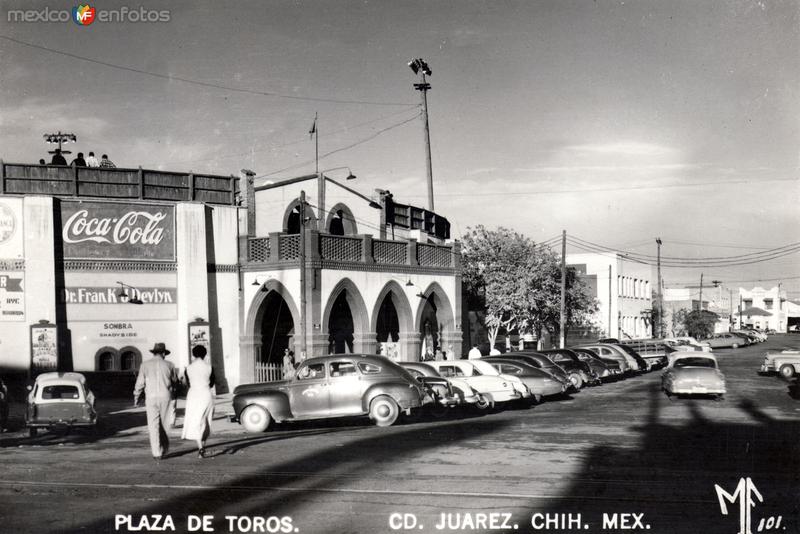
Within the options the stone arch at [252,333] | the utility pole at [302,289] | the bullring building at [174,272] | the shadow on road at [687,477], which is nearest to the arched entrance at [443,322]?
the bullring building at [174,272]

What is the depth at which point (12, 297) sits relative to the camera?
2231 cm

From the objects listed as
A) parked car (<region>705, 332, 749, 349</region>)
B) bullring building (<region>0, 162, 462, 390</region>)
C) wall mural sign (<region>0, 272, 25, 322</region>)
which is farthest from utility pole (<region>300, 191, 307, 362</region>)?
parked car (<region>705, 332, 749, 349</region>)

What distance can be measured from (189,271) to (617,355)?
693 inches

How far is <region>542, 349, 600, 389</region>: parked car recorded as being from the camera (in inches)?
979

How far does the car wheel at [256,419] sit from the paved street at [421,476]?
10.5 inches

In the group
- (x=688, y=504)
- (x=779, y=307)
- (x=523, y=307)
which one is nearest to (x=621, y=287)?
(x=523, y=307)

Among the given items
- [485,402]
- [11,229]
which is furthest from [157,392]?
[11,229]

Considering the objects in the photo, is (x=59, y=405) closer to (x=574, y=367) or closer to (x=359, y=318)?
(x=359, y=318)

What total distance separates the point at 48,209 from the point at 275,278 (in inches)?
281

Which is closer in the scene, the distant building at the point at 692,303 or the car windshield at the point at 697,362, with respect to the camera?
the car windshield at the point at 697,362

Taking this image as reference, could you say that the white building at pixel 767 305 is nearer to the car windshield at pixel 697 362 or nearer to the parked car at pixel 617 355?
the parked car at pixel 617 355

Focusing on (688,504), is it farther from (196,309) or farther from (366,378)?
(196,309)

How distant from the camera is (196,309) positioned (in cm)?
2459

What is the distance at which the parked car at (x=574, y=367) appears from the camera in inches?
979
